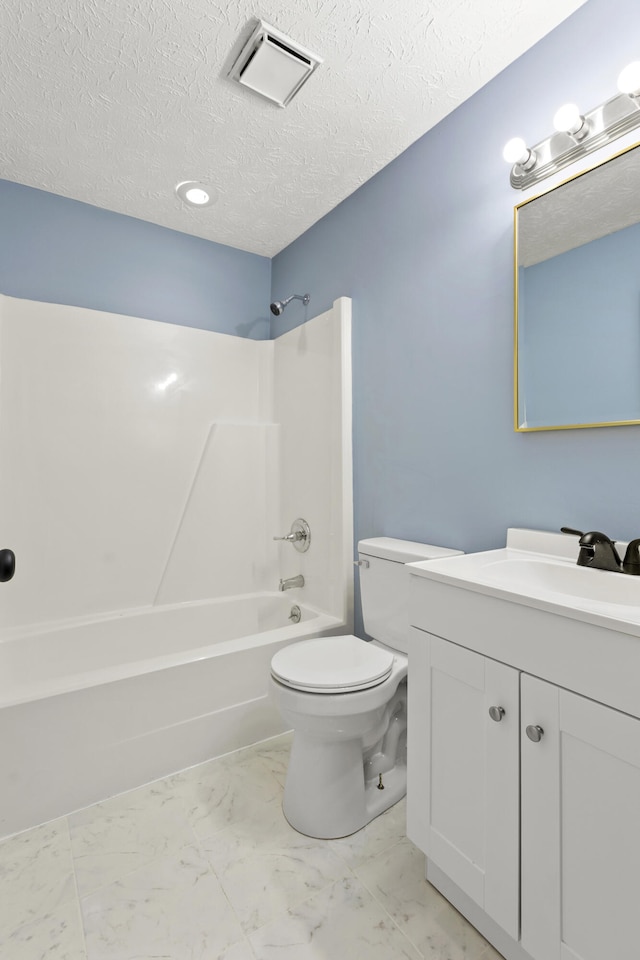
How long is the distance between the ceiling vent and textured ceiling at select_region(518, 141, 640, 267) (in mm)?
824

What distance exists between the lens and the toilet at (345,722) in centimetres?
144

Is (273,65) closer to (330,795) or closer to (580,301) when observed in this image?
(580,301)

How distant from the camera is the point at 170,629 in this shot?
7.97 ft

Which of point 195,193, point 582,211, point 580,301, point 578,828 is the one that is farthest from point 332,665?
point 195,193

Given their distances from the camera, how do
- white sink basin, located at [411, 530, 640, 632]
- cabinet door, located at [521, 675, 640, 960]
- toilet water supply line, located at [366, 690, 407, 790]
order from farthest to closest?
toilet water supply line, located at [366, 690, 407, 790]
white sink basin, located at [411, 530, 640, 632]
cabinet door, located at [521, 675, 640, 960]

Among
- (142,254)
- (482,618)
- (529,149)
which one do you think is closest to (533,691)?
(482,618)

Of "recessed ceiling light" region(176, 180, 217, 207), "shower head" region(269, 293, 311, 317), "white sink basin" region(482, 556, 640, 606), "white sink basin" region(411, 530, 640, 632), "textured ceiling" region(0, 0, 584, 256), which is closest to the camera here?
"white sink basin" region(411, 530, 640, 632)

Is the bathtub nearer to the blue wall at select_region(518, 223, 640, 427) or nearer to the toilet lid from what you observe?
the toilet lid

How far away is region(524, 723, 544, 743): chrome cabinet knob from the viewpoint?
933mm

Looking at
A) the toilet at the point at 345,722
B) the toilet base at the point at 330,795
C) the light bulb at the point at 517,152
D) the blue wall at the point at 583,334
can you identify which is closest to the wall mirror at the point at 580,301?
the blue wall at the point at 583,334

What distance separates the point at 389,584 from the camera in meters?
1.79

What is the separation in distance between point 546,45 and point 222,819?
2.56m

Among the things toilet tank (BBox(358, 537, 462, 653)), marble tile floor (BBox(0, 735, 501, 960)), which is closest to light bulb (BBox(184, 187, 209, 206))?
toilet tank (BBox(358, 537, 462, 653))

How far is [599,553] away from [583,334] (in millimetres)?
598
